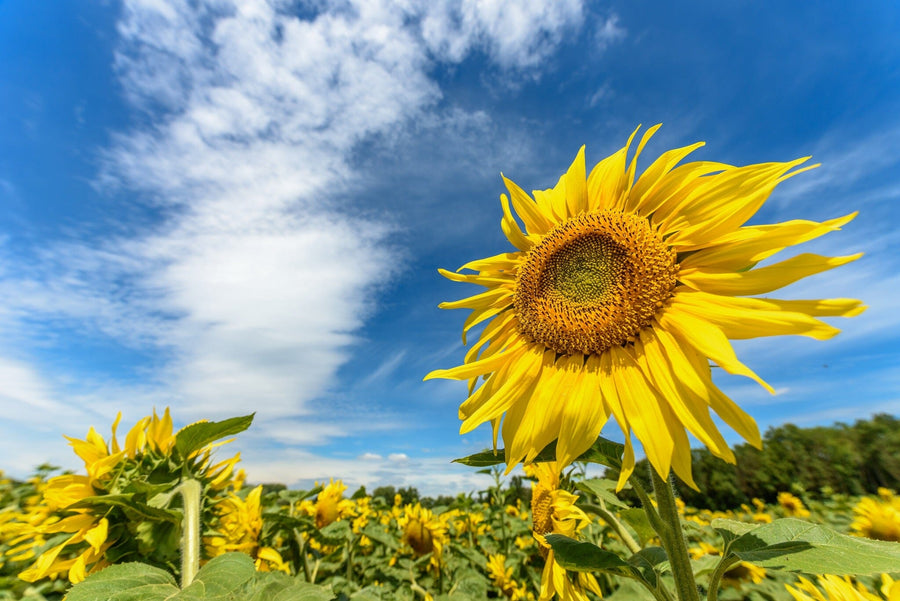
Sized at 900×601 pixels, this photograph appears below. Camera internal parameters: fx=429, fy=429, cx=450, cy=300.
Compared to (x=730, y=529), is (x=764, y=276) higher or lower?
higher

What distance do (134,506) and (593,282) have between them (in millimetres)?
2117

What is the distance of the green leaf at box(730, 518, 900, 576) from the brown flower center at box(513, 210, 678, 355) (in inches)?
26.6


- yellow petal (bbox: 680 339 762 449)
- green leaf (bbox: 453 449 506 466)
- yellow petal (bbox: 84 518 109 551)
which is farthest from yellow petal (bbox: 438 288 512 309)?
yellow petal (bbox: 84 518 109 551)

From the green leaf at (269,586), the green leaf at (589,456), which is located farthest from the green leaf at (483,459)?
the green leaf at (269,586)

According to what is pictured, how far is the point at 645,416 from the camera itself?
134 centimetres

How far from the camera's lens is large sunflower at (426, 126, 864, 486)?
1.24 metres

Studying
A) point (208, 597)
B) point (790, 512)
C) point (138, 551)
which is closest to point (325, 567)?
point (138, 551)

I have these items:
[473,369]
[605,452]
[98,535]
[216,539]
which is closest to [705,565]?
[605,452]

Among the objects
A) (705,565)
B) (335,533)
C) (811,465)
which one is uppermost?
(811,465)

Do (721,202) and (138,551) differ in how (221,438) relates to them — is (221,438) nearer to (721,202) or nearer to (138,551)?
(138,551)

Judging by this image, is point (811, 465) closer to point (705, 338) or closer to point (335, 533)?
point (335, 533)

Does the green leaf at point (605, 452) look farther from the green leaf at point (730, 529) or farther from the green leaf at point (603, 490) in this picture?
Answer: the green leaf at point (603, 490)

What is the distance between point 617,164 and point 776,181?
533 mm

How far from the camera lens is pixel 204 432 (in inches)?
77.4
